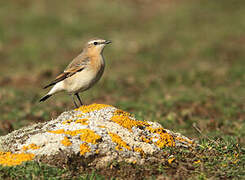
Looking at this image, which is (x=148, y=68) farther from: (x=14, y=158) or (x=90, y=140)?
(x=14, y=158)

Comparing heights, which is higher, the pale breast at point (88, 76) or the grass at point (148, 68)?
the pale breast at point (88, 76)

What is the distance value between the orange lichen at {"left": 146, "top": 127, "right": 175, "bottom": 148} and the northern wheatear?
6.09 feet

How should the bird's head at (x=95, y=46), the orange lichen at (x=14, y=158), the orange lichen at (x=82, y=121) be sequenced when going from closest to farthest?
the orange lichen at (x=14, y=158) < the orange lichen at (x=82, y=121) < the bird's head at (x=95, y=46)

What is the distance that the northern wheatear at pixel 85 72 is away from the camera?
23.7 ft

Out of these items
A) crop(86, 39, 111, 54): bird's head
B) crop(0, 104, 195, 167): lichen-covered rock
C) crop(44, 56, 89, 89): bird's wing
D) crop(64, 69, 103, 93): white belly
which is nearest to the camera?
crop(0, 104, 195, 167): lichen-covered rock

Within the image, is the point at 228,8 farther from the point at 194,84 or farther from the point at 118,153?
the point at 118,153

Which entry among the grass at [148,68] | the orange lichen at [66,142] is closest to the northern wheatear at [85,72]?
the grass at [148,68]

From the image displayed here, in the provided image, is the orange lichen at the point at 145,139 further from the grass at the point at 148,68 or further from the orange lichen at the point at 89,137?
the orange lichen at the point at 89,137

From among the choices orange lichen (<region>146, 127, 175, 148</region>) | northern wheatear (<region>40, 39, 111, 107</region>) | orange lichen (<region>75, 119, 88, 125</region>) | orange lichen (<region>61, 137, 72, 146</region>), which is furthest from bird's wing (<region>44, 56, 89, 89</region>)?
orange lichen (<region>61, 137, 72, 146</region>)

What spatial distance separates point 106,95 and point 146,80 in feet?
6.89

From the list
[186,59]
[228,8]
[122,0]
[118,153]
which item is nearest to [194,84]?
[186,59]

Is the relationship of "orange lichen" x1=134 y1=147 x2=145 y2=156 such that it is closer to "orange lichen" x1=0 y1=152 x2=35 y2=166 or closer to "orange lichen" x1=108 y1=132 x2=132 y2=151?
"orange lichen" x1=108 y1=132 x2=132 y2=151

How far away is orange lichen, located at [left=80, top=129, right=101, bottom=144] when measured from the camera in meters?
5.18

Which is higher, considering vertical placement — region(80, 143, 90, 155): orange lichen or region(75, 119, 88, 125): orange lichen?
region(75, 119, 88, 125): orange lichen
